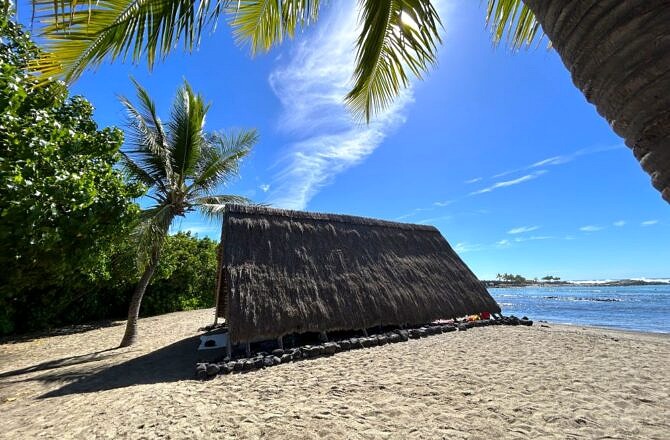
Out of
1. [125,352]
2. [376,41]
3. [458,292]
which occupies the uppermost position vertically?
[376,41]

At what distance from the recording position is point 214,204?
9.31 metres

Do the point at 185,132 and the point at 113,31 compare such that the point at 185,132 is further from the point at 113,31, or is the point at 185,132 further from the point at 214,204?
the point at 113,31

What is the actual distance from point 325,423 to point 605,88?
387 centimetres

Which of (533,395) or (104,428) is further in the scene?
(533,395)

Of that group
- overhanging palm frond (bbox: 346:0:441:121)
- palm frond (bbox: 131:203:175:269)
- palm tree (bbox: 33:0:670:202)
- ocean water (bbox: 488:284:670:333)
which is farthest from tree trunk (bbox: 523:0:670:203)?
ocean water (bbox: 488:284:670:333)

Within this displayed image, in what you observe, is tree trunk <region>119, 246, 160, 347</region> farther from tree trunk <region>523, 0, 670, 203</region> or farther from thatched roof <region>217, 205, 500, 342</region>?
tree trunk <region>523, 0, 670, 203</region>

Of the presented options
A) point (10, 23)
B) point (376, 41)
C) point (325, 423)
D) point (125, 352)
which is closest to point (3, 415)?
point (125, 352)

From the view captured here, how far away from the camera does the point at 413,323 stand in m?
8.52

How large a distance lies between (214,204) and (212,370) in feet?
17.4

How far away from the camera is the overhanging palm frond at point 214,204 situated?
9164mm

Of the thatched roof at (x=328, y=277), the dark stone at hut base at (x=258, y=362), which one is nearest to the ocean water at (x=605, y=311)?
the thatched roof at (x=328, y=277)

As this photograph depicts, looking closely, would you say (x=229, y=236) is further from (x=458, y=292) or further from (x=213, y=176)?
(x=458, y=292)

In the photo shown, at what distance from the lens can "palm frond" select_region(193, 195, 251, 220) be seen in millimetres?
9141

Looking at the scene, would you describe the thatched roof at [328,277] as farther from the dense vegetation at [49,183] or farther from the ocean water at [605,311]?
the ocean water at [605,311]
